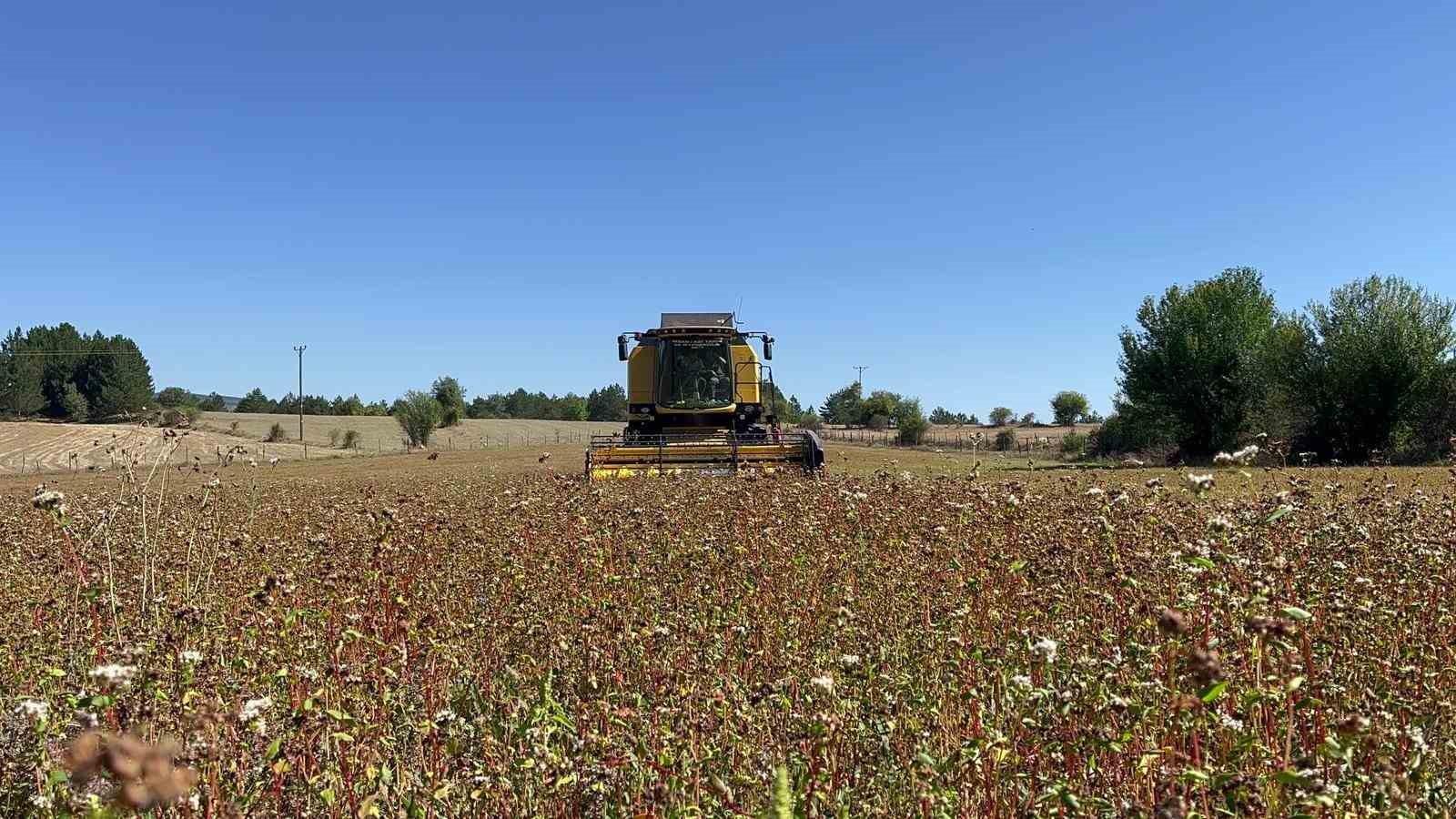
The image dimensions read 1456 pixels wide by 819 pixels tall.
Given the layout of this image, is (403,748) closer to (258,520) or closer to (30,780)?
(30,780)

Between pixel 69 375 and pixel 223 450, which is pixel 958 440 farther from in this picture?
pixel 69 375

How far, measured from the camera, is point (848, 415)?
123188mm

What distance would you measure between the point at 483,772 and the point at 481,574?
3.54m

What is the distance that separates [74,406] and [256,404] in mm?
40605

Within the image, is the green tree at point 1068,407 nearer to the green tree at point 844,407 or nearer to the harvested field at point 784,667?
the green tree at point 844,407

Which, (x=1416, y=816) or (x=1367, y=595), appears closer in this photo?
(x=1416, y=816)

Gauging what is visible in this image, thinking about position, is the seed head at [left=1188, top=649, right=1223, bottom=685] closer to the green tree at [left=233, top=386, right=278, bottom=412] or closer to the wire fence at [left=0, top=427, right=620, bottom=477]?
the wire fence at [left=0, top=427, right=620, bottom=477]

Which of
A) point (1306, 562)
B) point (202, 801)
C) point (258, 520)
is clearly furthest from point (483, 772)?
point (258, 520)

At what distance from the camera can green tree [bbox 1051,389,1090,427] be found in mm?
132875

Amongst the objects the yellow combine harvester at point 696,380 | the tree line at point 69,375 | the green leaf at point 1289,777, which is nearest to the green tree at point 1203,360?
the yellow combine harvester at point 696,380

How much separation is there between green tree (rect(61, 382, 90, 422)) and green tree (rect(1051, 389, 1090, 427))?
12179 cm

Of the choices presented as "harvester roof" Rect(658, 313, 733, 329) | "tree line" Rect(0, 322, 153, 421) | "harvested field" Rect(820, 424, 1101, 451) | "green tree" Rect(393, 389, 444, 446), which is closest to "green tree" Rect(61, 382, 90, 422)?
"tree line" Rect(0, 322, 153, 421)

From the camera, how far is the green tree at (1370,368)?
122 ft

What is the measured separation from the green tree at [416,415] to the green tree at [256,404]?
67415 mm
